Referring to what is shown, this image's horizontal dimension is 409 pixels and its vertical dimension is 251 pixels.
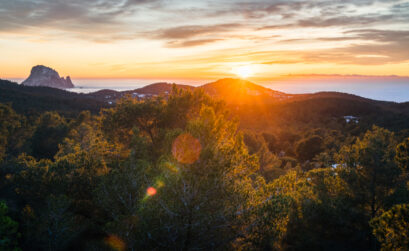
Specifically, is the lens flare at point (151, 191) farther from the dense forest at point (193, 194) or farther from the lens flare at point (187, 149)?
the lens flare at point (187, 149)

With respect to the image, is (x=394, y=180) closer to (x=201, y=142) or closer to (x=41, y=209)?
(x=201, y=142)

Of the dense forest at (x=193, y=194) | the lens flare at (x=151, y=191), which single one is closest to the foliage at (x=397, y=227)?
the dense forest at (x=193, y=194)

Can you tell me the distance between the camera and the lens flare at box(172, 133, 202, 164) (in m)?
8.56

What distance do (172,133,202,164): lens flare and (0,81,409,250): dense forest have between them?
40 mm

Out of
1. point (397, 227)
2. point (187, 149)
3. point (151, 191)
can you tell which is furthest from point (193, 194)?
point (397, 227)

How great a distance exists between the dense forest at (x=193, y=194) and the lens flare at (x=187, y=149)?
0.04m

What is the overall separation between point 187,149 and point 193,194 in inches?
69.1

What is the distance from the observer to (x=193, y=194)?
25.3 ft

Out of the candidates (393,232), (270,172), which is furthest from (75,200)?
(270,172)

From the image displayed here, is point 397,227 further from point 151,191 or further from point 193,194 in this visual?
point 151,191

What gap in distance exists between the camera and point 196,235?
25.4 feet

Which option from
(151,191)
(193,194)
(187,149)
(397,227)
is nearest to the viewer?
(397,227)

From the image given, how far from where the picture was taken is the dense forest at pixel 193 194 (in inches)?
308

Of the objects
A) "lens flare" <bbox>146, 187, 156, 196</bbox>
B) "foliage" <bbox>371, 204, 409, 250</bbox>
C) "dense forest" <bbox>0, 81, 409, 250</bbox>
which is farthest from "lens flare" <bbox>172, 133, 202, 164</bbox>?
"foliage" <bbox>371, 204, 409, 250</bbox>
